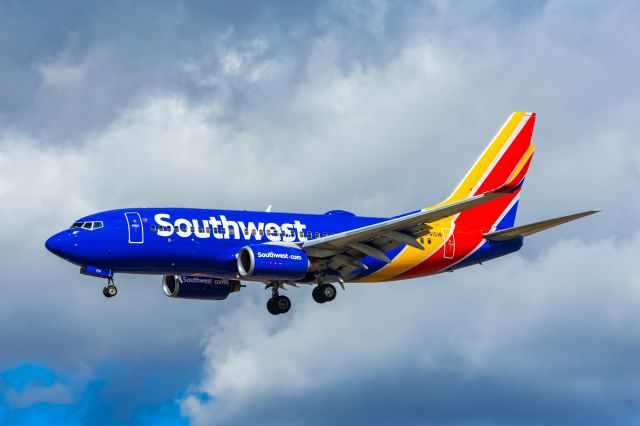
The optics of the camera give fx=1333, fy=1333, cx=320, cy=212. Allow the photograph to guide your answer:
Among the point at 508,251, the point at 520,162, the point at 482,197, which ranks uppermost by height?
the point at 520,162

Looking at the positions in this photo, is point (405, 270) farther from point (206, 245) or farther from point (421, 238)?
point (206, 245)

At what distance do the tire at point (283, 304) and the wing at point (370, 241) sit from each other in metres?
3.80

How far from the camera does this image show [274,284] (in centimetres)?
7356

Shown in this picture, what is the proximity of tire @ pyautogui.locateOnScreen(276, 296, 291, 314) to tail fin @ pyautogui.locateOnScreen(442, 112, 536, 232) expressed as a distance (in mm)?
12380

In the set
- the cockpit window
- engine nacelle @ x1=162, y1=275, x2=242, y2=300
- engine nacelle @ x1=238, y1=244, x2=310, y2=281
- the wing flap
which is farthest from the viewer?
engine nacelle @ x1=162, y1=275, x2=242, y2=300

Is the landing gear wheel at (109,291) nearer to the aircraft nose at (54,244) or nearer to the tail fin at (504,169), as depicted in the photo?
the aircraft nose at (54,244)

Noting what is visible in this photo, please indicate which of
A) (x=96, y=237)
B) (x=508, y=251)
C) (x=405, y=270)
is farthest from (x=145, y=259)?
(x=508, y=251)

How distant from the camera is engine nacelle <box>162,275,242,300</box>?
247 ft

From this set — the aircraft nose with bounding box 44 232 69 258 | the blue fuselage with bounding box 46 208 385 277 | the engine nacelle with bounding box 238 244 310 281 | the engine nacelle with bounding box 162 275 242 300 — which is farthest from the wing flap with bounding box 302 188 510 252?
the aircraft nose with bounding box 44 232 69 258

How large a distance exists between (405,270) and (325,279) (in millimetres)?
5644

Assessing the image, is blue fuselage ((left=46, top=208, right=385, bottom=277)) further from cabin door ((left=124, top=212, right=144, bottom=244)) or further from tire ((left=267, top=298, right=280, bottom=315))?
tire ((left=267, top=298, right=280, bottom=315))

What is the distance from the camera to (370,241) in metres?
70.2

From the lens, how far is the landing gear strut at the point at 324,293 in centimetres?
7206

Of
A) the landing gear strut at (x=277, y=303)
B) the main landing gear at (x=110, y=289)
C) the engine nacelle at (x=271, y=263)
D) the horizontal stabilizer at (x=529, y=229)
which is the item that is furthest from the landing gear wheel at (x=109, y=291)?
the horizontal stabilizer at (x=529, y=229)
